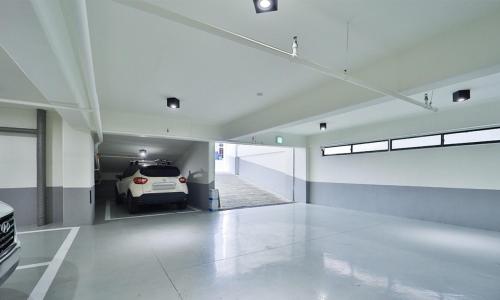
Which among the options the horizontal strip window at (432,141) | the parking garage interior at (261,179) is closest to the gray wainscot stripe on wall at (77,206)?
the parking garage interior at (261,179)

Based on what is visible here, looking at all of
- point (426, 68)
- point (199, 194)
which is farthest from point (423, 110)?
point (199, 194)

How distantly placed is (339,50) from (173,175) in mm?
5270

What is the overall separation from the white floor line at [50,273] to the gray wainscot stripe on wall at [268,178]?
7.25m

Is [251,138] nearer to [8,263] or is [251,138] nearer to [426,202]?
[426,202]

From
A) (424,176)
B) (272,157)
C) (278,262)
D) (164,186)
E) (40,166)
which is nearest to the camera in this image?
(278,262)

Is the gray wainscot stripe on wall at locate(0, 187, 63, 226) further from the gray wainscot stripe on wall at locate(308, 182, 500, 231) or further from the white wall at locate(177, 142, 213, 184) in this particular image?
the gray wainscot stripe on wall at locate(308, 182, 500, 231)

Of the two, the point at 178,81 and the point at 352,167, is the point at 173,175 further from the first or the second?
the point at 352,167

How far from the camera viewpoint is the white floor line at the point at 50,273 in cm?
220

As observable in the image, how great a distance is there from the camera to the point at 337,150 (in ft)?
25.8

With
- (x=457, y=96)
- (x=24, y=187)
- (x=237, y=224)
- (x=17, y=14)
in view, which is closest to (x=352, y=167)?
(x=457, y=96)

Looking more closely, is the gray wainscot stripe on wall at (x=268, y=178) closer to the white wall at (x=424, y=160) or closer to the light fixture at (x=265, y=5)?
the white wall at (x=424, y=160)

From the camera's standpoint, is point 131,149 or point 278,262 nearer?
point 278,262

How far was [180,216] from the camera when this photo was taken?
602 centimetres

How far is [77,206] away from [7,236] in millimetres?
3280
